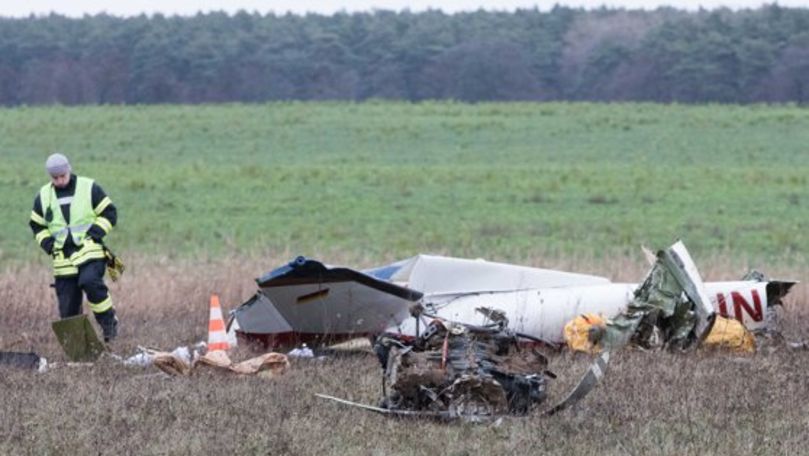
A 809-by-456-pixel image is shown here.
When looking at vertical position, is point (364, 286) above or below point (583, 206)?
above

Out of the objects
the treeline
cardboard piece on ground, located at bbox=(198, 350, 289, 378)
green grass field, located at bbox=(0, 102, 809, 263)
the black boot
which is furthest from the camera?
the treeline

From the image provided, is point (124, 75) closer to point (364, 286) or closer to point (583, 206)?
point (583, 206)

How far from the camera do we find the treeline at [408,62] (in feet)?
195

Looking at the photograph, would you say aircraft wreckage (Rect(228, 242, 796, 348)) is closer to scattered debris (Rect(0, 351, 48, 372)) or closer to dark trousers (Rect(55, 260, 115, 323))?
dark trousers (Rect(55, 260, 115, 323))

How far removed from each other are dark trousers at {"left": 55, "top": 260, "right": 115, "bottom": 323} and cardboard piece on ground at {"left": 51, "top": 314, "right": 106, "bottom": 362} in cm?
96

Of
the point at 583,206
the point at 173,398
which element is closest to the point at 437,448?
the point at 173,398

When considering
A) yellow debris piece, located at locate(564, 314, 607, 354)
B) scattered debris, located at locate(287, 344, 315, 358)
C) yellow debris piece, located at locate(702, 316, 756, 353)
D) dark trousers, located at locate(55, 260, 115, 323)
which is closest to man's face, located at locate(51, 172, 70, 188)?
dark trousers, located at locate(55, 260, 115, 323)

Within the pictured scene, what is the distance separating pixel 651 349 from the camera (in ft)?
37.9

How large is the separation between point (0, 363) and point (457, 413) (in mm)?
3760

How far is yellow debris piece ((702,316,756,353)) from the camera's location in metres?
11.5

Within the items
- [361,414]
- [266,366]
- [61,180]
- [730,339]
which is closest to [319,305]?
[266,366]

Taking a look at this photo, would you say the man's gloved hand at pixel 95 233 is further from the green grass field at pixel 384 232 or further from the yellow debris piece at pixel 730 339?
the yellow debris piece at pixel 730 339

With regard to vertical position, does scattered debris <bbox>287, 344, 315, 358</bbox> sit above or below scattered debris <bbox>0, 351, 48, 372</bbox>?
below

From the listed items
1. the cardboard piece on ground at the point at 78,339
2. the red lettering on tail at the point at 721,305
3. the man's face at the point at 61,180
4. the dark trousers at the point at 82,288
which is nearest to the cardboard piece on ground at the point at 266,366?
the cardboard piece on ground at the point at 78,339
